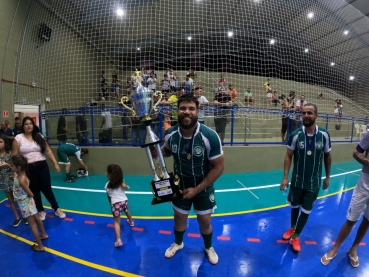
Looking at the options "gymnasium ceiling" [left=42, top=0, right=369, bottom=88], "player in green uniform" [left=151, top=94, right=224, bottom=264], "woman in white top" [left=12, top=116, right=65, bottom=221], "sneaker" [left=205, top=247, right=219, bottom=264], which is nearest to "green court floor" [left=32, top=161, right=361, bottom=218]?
"woman in white top" [left=12, top=116, right=65, bottom=221]

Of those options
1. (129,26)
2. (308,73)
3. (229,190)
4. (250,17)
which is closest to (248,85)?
(250,17)

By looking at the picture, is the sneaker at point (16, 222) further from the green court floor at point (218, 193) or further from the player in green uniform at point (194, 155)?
the player in green uniform at point (194, 155)

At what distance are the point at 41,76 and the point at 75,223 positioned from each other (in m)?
7.98

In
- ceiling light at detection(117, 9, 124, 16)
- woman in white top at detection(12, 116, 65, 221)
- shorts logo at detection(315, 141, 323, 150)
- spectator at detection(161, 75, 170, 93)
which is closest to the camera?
shorts logo at detection(315, 141, 323, 150)

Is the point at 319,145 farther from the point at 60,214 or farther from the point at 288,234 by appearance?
the point at 60,214

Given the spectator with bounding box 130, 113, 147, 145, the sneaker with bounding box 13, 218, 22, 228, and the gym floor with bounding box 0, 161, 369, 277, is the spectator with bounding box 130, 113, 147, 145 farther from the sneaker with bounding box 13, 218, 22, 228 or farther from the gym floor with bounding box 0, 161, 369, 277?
the sneaker with bounding box 13, 218, 22, 228

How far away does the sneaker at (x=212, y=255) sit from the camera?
99.9 inches

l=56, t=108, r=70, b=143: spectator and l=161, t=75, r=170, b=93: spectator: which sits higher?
l=161, t=75, r=170, b=93: spectator

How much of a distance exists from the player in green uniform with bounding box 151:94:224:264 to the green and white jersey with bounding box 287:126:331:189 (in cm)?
122

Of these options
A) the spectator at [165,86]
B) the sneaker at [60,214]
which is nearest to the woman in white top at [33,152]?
the sneaker at [60,214]

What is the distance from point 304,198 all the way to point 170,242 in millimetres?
1901

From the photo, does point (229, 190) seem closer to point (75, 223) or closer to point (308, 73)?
point (75, 223)

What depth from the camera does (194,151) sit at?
207 cm

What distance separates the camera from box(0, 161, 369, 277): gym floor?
96.2 inches
